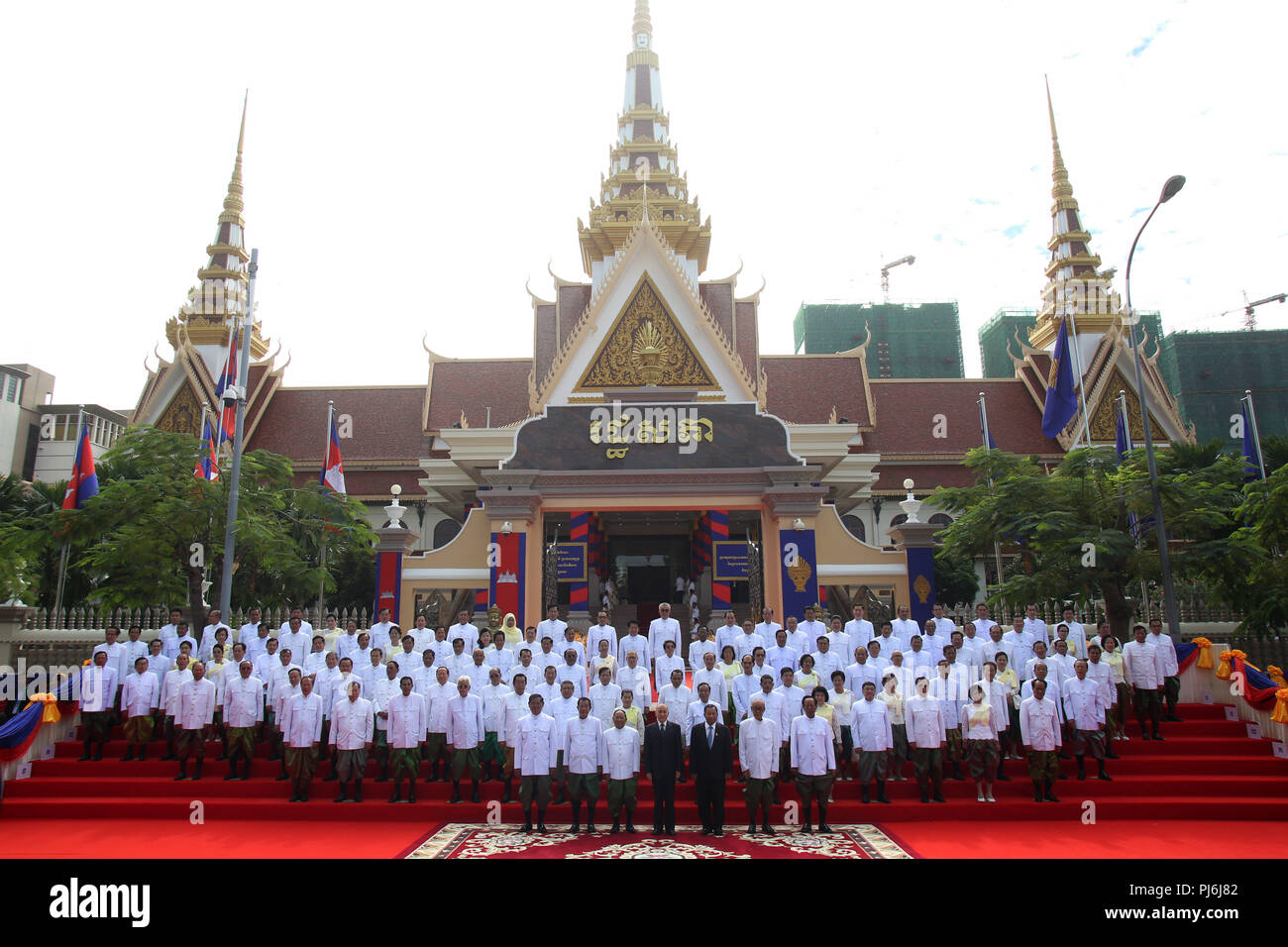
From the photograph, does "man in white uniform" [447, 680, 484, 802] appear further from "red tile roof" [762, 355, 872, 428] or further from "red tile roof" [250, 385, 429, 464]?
"red tile roof" [762, 355, 872, 428]

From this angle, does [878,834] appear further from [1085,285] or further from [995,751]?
[1085,285]

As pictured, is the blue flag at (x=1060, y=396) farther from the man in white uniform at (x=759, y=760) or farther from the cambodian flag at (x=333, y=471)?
the cambodian flag at (x=333, y=471)

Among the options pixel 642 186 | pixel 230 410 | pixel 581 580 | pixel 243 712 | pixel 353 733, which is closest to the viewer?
pixel 353 733

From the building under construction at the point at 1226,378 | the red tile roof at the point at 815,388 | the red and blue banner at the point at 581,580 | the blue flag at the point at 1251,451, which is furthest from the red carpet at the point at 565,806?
the building under construction at the point at 1226,378

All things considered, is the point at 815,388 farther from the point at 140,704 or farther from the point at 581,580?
the point at 140,704

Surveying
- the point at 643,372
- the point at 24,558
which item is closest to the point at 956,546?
the point at 643,372

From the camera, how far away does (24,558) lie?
622 inches

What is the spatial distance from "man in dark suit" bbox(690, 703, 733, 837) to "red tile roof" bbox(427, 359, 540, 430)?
25824 millimetres

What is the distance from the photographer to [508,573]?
17.5 m

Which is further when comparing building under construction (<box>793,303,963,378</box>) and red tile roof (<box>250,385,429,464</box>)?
building under construction (<box>793,303,963,378</box>)

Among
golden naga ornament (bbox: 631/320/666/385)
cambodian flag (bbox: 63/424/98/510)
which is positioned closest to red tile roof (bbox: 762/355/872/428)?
golden naga ornament (bbox: 631/320/666/385)

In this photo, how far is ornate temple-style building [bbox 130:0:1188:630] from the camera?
697 inches

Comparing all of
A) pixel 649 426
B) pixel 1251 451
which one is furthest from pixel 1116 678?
pixel 1251 451

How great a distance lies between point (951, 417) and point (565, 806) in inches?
1199
